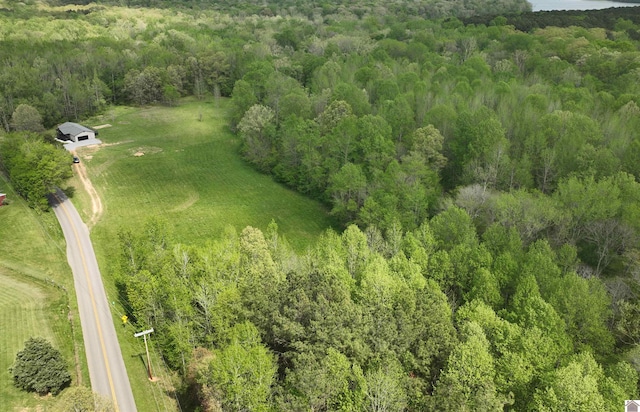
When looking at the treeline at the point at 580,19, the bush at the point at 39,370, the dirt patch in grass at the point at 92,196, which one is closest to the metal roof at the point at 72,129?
the dirt patch in grass at the point at 92,196

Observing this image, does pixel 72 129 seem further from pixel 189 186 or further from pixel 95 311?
pixel 95 311

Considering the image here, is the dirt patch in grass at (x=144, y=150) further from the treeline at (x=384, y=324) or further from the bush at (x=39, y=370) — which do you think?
the bush at (x=39, y=370)

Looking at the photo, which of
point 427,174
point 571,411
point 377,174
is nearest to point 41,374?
point 571,411

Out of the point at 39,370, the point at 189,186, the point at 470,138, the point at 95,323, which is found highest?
the point at 470,138

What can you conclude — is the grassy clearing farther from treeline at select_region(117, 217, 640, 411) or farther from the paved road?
treeline at select_region(117, 217, 640, 411)

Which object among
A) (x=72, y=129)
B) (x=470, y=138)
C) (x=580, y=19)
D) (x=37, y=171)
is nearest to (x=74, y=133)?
(x=72, y=129)

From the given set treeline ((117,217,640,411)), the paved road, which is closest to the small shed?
the paved road
